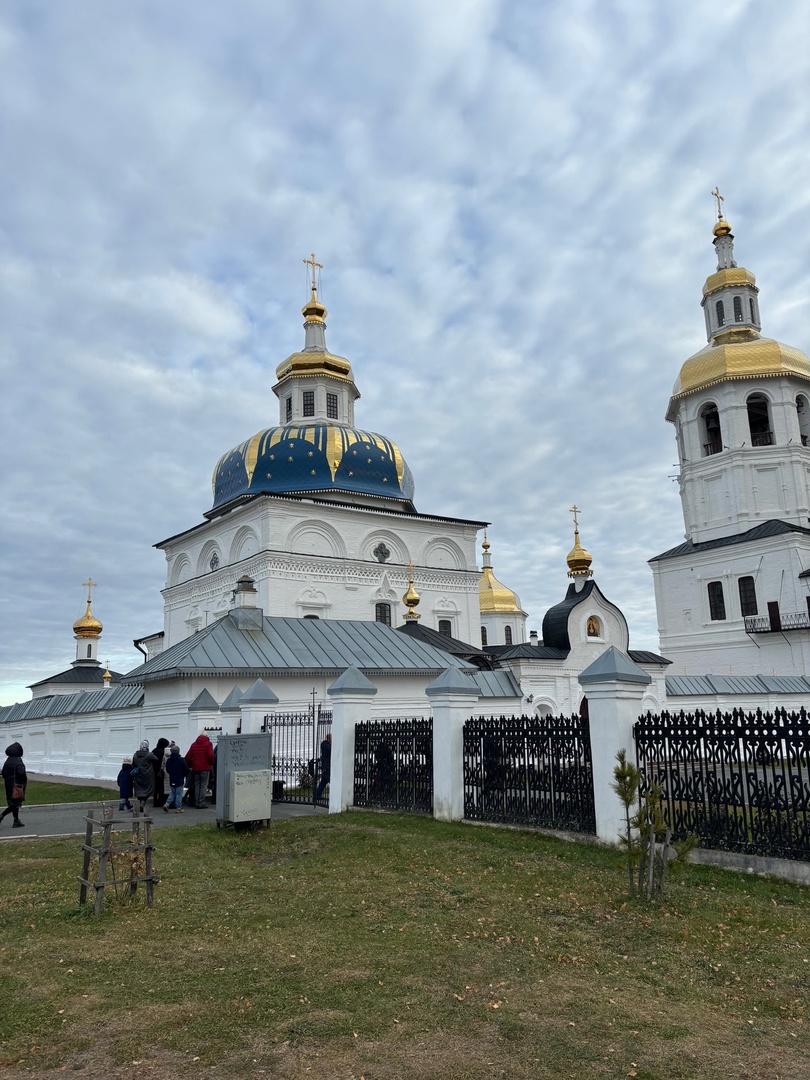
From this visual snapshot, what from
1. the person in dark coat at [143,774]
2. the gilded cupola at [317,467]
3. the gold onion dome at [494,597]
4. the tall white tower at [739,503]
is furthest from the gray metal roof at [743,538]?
the person in dark coat at [143,774]

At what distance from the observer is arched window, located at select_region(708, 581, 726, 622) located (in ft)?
118

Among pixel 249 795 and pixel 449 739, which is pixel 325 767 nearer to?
pixel 249 795

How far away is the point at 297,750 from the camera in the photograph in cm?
1591

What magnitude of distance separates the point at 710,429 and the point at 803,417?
3961 mm

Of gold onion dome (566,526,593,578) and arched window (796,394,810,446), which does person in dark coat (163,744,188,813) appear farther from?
arched window (796,394,810,446)

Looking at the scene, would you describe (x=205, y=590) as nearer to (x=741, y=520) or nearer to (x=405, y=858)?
(x=741, y=520)

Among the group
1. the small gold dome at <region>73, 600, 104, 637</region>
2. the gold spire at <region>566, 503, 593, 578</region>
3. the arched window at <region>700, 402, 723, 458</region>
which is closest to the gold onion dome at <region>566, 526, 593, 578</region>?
the gold spire at <region>566, 503, 593, 578</region>

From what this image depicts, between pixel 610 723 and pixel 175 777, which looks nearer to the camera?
pixel 610 723

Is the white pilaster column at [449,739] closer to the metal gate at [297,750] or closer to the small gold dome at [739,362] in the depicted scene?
the metal gate at [297,750]

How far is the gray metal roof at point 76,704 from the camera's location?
64.4 feet

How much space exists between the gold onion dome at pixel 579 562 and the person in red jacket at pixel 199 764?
17242mm

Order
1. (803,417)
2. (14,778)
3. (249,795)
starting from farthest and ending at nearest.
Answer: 1. (803,417)
2. (14,778)
3. (249,795)

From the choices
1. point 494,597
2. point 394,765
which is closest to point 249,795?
point 394,765

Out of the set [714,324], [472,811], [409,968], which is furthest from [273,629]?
[714,324]
